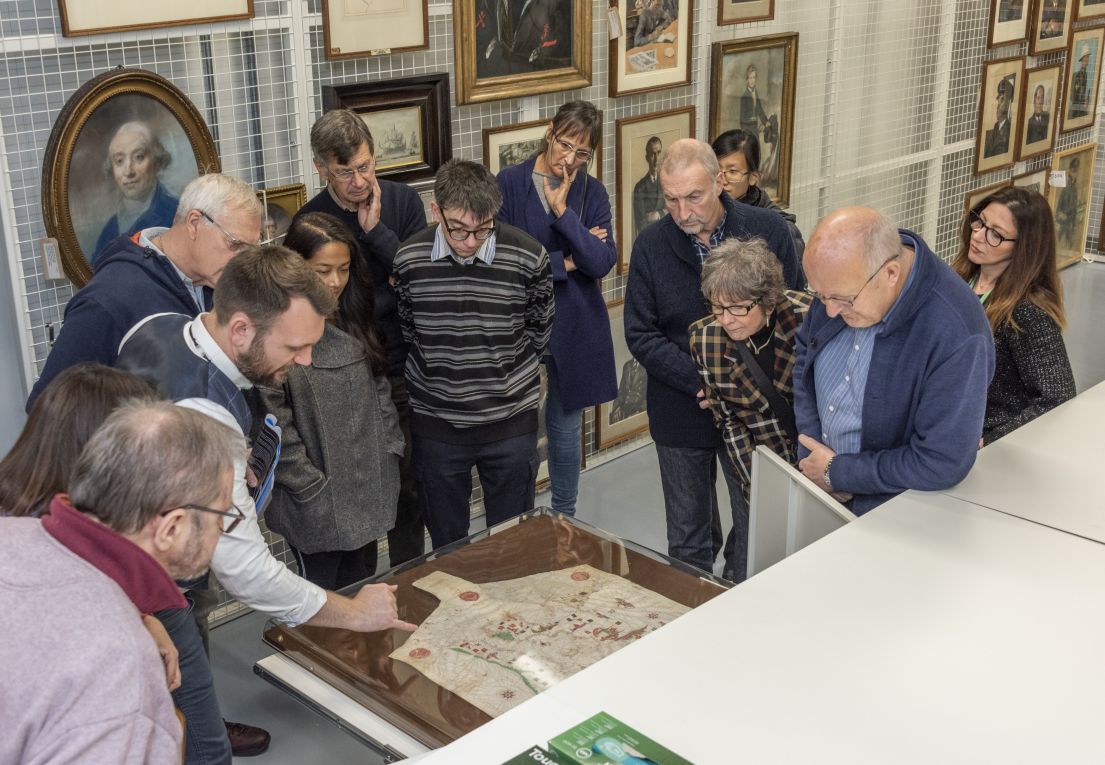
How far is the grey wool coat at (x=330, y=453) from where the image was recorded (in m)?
3.72

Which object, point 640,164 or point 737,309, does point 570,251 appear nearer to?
point 737,309

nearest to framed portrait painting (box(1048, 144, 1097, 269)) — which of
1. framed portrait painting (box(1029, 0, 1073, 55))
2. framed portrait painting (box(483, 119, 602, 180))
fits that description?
framed portrait painting (box(1029, 0, 1073, 55))

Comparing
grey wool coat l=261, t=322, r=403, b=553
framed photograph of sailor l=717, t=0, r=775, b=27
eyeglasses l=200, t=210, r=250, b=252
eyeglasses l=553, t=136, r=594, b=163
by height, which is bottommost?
grey wool coat l=261, t=322, r=403, b=553

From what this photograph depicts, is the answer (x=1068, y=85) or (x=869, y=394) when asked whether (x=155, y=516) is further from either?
(x=1068, y=85)

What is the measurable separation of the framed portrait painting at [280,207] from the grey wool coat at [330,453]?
76cm

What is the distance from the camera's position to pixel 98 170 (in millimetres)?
3816

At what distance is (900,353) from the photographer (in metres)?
2.98

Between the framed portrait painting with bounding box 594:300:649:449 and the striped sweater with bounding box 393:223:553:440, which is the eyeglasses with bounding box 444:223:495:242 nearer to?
the striped sweater with bounding box 393:223:553:440

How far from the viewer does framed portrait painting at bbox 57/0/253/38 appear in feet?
12.0

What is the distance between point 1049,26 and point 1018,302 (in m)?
5.88

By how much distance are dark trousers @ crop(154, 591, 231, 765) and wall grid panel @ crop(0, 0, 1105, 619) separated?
149 centimetres

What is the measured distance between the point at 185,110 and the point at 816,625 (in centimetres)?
288

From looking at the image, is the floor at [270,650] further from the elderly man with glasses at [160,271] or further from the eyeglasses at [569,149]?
the eyeglasses at [569,149]

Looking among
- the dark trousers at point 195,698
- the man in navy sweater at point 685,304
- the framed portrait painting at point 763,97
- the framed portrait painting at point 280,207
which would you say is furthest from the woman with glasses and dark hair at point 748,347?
the framed portrait painting at point 763,97
